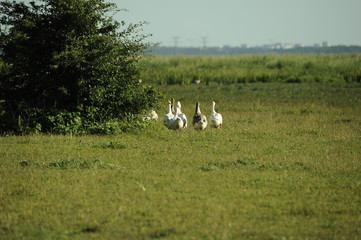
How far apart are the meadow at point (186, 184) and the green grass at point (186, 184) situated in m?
0.02

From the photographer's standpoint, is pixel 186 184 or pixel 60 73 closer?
pixel 186 184

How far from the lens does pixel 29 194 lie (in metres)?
11.2

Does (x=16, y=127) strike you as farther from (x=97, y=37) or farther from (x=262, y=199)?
(x=262, y=199)

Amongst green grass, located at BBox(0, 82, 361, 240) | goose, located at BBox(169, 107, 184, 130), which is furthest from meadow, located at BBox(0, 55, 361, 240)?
goose, located at BBox(169, 107, 184, 130)

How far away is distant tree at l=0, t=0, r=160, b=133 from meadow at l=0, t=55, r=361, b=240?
3.45ft

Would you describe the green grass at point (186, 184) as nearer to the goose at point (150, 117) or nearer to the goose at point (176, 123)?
the goose at point (150, 117)

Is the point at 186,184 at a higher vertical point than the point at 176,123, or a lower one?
lower

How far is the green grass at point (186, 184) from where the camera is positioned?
29.8 feet

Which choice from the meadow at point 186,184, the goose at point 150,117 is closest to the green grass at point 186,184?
the meadow at point 186,184

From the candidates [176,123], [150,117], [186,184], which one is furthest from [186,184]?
[150,117]

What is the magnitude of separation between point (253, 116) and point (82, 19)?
8975 millimetres

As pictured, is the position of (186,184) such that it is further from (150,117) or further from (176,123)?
(150,117)

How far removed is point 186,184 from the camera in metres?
11.9

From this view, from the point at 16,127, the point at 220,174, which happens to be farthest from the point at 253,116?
the point at 220,174
